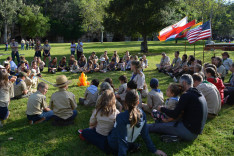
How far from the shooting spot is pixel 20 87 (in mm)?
7309

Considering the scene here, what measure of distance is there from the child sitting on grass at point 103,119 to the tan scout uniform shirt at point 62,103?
1.14 m

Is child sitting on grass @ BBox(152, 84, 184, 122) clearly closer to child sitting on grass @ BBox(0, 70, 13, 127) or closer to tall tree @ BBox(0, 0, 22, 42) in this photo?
child sitting on grass @ BBox(0, 70, 13, 127)

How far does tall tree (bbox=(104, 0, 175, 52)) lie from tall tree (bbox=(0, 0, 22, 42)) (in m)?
33.6

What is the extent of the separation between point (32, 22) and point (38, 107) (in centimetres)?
5094

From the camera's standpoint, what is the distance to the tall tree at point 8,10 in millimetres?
44037

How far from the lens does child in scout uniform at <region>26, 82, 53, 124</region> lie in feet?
17.4

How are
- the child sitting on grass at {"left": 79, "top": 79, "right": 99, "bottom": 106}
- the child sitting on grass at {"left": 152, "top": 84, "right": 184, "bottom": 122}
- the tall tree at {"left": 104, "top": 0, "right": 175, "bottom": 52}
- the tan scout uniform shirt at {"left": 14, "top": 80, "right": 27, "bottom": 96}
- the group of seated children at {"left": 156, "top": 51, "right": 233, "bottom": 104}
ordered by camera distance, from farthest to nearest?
1. the tall tree at {"left": 104, "top": 0, "right": 175, "bottom": 52}
2. the tan scout uniform shirt at {"left": 14, "top": 80, "right": 27, "bottom": 96}
3. the child sitting on grass at {"left": 79, "top": 79, "right": 99, "bottom": 106}
4. the group of seated children at {"left": 156, "top": 51, "right": 233, "bottom": 104}
5. the child sitting on grass at {"left": 152, "top": 84, "right": 184, "bottom": 122}

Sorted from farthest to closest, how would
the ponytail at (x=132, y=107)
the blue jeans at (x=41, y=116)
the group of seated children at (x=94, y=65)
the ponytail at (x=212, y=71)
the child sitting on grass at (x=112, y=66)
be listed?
the child sitting on grass at (x=112, y=66) < the group of seated children at (x=94, y=65) < the ponytail at (x=212, y=71) < the blue jeans at (x=41, y=116) < the ponytail at (x=132, y=107)

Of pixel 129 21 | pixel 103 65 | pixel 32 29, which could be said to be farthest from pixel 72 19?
pixel 103 65

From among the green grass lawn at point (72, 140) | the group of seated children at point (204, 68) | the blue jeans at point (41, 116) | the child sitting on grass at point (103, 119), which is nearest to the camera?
the child sitting on grass at point (103, 119)

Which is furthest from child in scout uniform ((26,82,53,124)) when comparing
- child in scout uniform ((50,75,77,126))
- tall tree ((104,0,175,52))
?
tall tree ((104,0,175,52))

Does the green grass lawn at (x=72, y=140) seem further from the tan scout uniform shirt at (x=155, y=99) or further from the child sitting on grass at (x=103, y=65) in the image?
the child sitting on grass at (x=103, y=65)

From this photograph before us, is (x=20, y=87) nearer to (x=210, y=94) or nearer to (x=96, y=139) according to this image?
(x=96, y=139)

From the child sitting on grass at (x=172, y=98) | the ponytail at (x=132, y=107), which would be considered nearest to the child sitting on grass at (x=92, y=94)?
the child sitting on grass at (x=172, y=98)
